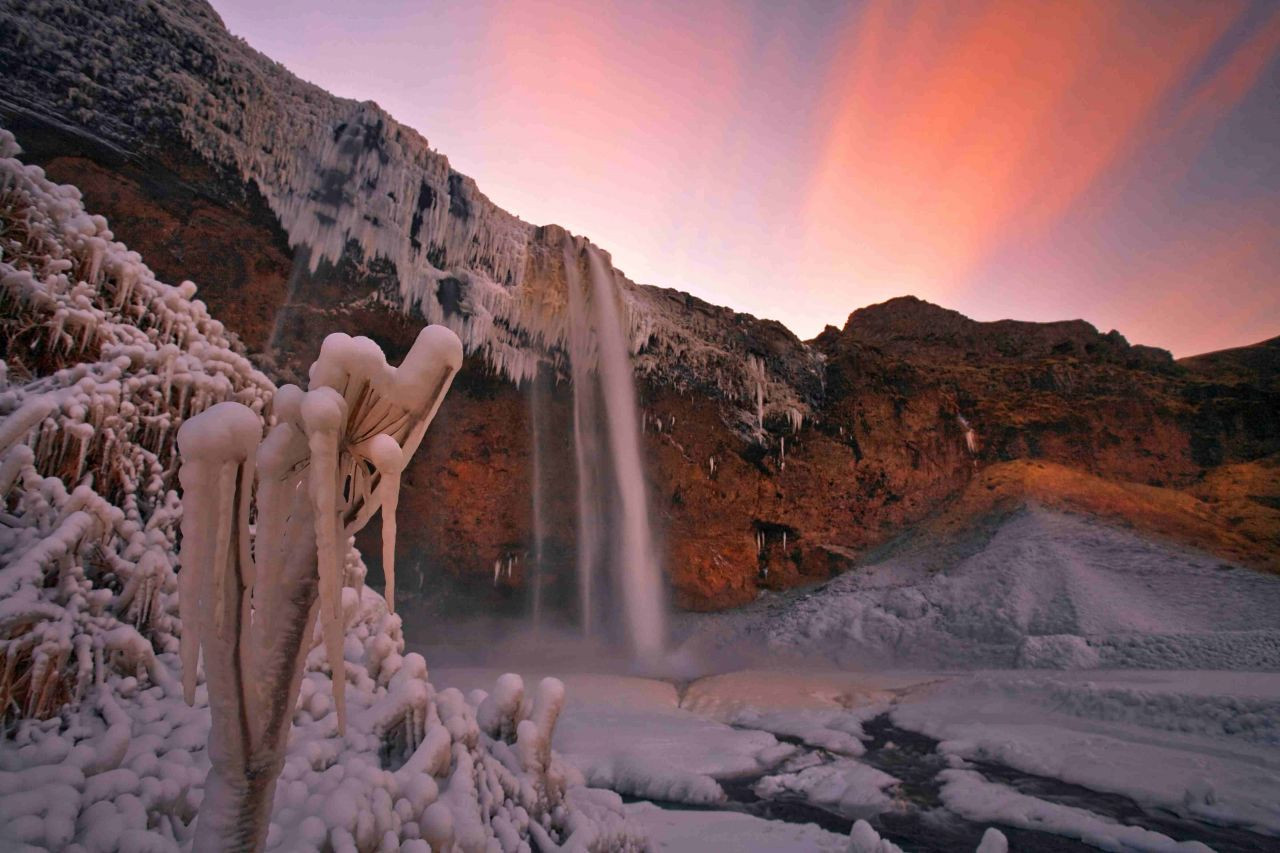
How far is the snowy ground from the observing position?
5836 millimetres

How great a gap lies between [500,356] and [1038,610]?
1335cm

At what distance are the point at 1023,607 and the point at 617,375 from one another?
10800 millimetres

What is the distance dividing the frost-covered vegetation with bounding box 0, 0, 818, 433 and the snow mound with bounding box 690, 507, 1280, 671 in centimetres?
608

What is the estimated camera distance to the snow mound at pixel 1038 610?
36.2 feet

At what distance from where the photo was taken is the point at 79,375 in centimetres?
346

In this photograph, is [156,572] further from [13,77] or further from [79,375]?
[13,77]

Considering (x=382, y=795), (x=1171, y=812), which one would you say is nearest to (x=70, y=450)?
(x=382, y=795)

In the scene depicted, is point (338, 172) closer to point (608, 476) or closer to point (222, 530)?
point (608, 476)

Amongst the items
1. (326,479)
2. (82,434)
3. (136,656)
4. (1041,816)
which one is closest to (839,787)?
(1041,816)

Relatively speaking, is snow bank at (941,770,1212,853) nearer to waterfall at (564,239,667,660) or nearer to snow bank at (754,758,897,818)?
snow bank at (754,758,897,818)

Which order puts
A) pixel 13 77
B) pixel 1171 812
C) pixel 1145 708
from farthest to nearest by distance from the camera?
pixel 13 77 < pixel 1145 708 < pixel 1171 812

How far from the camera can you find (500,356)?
14523mm

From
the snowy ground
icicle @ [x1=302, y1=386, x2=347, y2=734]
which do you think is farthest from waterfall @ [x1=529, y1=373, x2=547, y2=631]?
icicle @ [x1=302, y1=386, x2=347, y2=734]

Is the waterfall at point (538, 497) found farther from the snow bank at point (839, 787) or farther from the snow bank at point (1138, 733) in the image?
the snow bank at point (839, 787)
